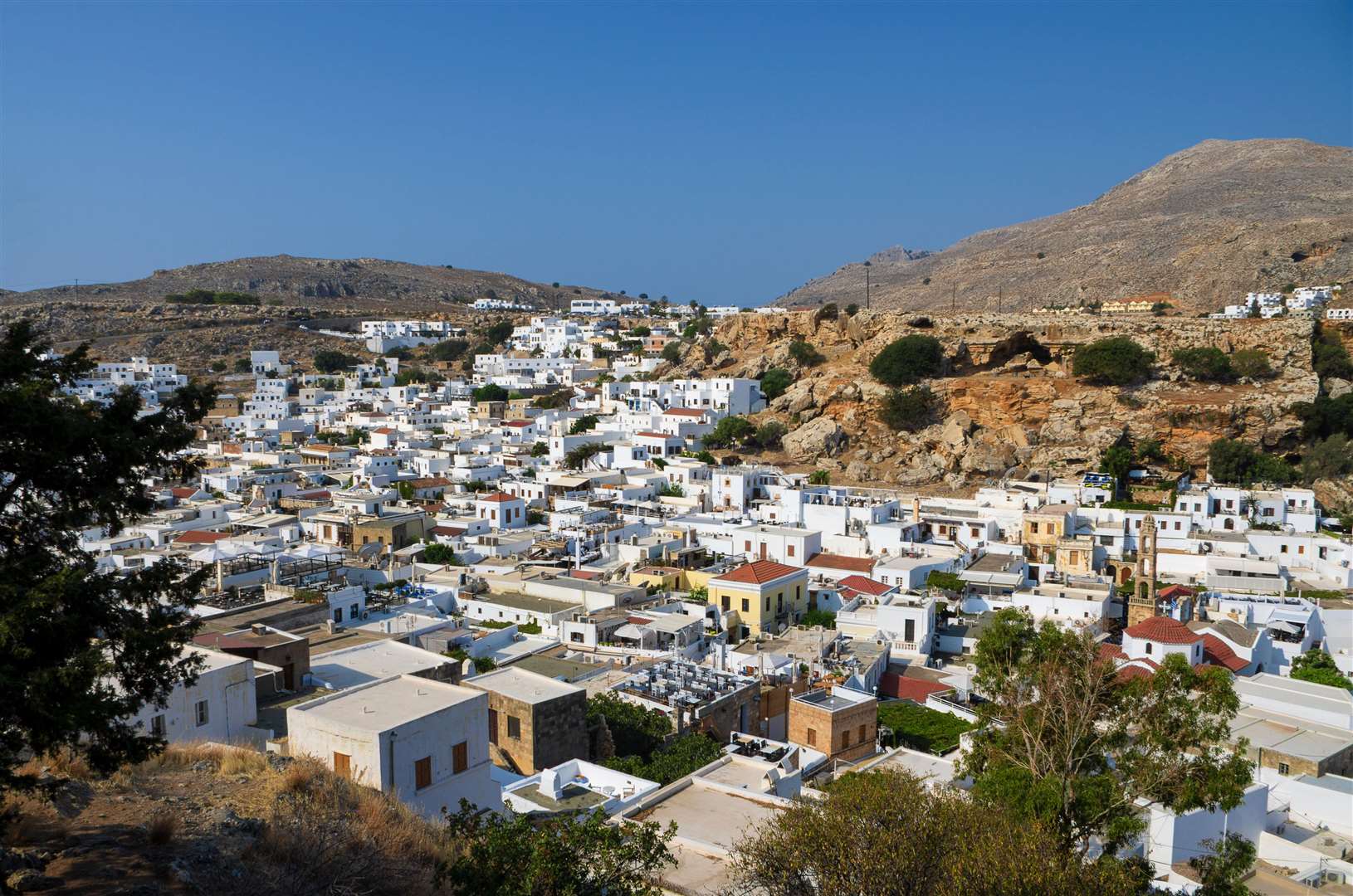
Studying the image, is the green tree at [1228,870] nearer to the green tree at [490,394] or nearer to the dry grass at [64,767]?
the dry grass at [64,767]

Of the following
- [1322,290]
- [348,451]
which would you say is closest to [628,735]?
[348,451]

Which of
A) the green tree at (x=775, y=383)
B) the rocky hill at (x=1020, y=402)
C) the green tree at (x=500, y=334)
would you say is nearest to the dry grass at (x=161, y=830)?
the rocky hill at (x=1020, y=402)

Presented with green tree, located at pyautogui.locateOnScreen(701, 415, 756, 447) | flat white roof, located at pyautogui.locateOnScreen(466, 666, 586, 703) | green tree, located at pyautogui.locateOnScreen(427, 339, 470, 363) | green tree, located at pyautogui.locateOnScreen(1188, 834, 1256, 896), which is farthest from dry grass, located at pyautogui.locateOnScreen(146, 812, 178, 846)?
green tree, located at pyautogui.locateOnScreen(427, 339, 470, 363)

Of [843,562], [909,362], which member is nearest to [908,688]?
[843,562]

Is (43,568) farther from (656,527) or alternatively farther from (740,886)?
(656,527)

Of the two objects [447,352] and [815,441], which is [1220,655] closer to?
[815,441]
